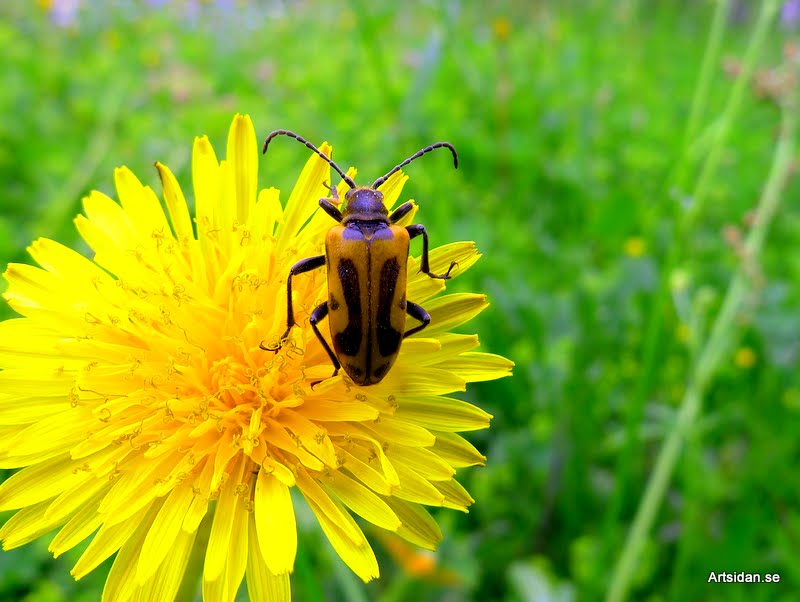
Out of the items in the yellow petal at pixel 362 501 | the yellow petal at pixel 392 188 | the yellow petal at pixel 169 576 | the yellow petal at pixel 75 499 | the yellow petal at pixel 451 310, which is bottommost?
the yellow petal at pixel 169 576

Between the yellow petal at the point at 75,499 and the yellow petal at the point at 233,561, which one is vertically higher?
the yellow petal at the point at 75,499

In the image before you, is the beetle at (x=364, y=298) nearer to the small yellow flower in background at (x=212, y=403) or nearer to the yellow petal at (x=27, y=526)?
the small yellow flower in background at (x=212, y=403)

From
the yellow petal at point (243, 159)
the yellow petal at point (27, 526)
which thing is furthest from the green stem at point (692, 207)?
the yellow petal at point (27, 526)

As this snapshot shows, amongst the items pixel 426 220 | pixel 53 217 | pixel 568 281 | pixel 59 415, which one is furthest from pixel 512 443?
pixel 53 217

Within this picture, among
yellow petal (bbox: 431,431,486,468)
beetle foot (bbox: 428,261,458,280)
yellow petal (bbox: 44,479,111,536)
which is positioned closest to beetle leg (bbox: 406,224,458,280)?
beetle foot (bbox: 428,261,458,280)

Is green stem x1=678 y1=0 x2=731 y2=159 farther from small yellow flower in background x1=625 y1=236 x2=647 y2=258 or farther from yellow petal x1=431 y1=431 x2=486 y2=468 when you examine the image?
yellow petal x1=431 y1=431 x2=486 y2=468

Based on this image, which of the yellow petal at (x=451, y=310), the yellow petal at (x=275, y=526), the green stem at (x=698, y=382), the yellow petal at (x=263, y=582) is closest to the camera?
the yellow petal at (x=275, y=526)
